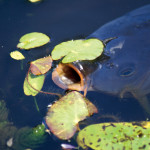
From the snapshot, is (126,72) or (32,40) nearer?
(126,72)

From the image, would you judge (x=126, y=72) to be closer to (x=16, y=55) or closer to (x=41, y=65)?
(x=41, y=65)

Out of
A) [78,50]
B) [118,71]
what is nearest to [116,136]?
[118,71]

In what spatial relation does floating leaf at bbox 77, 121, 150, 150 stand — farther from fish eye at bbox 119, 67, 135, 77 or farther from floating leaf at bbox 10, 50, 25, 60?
floating leaf at bbox 10, 50, 25, 60

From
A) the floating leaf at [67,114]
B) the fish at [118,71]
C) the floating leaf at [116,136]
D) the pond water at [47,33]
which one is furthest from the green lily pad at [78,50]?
the floating leaf at [116,136]

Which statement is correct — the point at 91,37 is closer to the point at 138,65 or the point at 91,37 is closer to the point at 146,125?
the point at 138,65

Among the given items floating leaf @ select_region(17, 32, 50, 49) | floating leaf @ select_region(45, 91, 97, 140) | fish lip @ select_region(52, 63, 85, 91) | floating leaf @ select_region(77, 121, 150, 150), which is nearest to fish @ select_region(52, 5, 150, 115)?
fish lip @ select_region(52, 63, 85, 91)

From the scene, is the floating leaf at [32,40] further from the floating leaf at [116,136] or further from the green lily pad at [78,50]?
the floating leaf at [116,136]

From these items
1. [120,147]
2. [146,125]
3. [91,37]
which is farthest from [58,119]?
[91,37]
